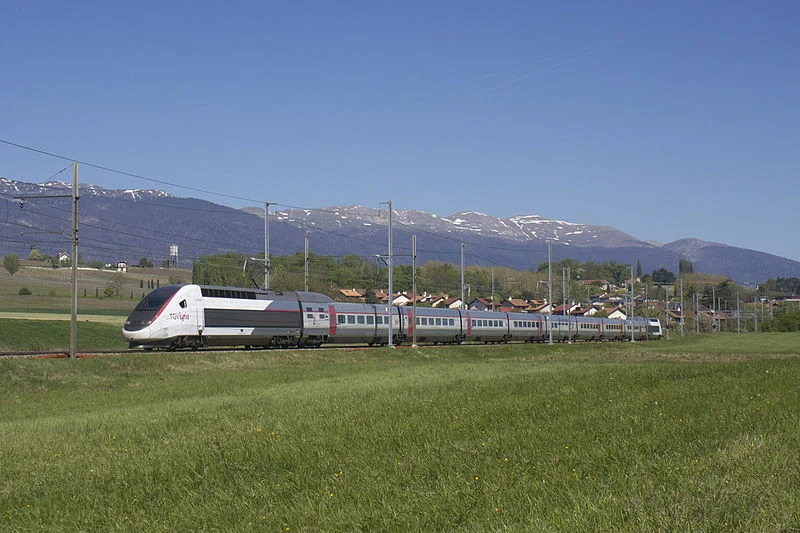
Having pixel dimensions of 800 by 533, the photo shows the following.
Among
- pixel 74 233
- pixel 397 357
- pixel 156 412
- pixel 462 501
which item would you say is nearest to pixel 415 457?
pixel 462 501

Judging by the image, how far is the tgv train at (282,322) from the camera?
54.8 meters

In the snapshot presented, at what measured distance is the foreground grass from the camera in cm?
1023

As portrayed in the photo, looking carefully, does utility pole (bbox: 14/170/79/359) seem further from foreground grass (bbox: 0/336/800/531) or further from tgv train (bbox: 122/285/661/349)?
foreground grass (bbox: 0/336/800/531)

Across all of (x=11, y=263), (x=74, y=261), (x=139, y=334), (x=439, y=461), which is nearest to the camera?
(x=439, y=461)

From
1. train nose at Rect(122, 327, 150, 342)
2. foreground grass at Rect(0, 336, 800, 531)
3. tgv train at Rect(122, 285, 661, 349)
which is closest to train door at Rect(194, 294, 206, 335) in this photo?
tgv train at Rect(122, 285, 661, 349)

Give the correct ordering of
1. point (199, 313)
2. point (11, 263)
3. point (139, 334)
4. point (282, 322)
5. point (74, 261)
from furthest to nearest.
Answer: point (11, 263) → point (282, 322) → point (199, 313) → point (139, 334) → point (74, 261)

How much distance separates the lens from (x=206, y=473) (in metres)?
14.6

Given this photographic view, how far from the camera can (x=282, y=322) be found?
64625 mm

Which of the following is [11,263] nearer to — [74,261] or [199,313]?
[199,313]

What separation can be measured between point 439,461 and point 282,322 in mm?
51912

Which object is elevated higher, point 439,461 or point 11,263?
point 11,263

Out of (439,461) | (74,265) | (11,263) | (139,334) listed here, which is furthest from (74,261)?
(11,263)

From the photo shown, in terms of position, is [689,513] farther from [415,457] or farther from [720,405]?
[720,405]

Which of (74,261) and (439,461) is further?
(74,261)
